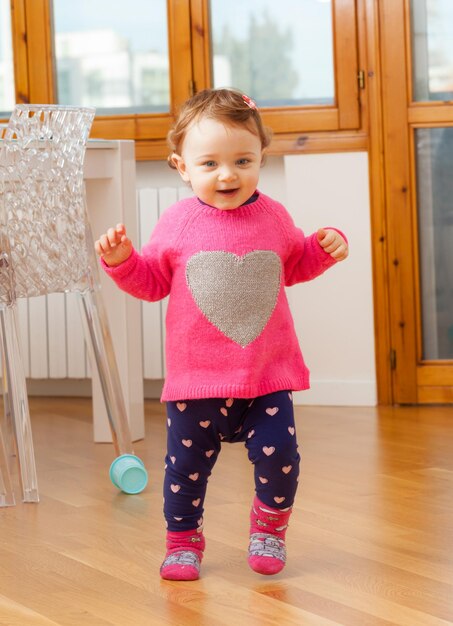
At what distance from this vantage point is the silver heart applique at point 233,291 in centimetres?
175

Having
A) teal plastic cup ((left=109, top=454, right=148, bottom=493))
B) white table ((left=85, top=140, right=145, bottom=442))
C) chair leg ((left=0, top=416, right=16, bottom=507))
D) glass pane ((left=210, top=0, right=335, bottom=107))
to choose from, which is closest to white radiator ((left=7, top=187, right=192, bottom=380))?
white table ((left=85, top=140, right=145, bottom=442))

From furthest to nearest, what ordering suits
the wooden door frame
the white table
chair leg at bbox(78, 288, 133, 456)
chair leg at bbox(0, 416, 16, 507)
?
1. the wooden door frame
2. the white table
3. chair leg at bbox(78, 288, 133, 456)
4. chair leg at bbox(0, 416, 16, 507)

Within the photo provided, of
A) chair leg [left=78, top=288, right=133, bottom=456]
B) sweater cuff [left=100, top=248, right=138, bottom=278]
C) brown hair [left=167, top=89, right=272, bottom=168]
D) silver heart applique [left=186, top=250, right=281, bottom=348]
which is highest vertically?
brown hair [left=167, top=89, right=272, bottom=168]

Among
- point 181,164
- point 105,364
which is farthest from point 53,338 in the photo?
point 181,164

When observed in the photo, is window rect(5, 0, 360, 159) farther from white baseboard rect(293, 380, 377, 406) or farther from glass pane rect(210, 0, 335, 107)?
white baseboard rect(293, 380, 377, 406)

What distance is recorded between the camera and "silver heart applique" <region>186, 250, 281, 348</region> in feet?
5.73

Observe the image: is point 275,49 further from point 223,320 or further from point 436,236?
point 223,320

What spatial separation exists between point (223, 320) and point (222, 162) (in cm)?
24

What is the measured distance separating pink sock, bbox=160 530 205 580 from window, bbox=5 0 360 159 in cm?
182

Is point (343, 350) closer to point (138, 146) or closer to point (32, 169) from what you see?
point (138, 146)

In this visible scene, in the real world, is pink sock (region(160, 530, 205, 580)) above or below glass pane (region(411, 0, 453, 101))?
below

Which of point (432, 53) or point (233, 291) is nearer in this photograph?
point (233, 291)

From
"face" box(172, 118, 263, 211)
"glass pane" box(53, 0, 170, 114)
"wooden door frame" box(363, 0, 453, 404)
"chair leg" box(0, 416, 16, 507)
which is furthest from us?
"glass pane" box(53, 0, 170, 114)

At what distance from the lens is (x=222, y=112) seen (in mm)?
1735
